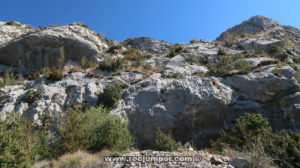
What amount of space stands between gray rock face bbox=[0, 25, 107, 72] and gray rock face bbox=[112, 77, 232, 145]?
9.69m

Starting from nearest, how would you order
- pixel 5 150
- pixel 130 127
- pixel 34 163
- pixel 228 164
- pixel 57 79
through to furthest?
1. pixel 5 150
2. pixel 228 164
3. pixel 34 163
4. pixel 130 127
5. pixel 57 79

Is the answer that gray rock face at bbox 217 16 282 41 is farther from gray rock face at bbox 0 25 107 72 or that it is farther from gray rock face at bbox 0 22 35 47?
gray rock face at bbox 0 22 35 47

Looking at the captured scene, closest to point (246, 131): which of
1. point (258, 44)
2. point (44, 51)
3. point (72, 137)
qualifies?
point (72, 137)

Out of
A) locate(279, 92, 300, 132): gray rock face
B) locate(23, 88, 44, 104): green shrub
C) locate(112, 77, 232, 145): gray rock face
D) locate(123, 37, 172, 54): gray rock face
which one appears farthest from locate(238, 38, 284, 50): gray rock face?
locate(23, 88, 44, 104): green shrub

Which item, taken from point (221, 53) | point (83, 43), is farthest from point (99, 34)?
point (221, 53)

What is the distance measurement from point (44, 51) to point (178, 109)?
1443cm

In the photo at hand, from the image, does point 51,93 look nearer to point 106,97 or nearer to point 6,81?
point 106,97

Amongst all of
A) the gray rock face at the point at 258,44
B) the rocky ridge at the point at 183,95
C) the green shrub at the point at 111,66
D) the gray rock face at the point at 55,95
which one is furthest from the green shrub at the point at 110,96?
the gray rock face at the point at 258,44

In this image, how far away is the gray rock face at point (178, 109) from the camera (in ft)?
36.5

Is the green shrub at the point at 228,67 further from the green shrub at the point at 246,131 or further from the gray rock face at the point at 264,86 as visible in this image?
the green shrub at the point at 246,131

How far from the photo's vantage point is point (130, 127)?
11.1 m

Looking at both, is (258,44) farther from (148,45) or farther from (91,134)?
(91,134)

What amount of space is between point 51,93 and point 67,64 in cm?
700

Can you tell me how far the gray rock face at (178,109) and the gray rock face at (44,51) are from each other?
9689 millimetres
